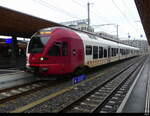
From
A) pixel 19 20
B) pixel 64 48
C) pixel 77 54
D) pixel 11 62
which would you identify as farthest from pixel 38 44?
pixel 11 62

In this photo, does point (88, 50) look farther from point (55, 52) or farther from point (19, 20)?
point (19, 20)

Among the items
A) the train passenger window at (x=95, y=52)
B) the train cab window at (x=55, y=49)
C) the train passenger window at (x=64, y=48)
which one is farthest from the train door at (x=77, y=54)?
the train passenger window at (x=95, y=52)

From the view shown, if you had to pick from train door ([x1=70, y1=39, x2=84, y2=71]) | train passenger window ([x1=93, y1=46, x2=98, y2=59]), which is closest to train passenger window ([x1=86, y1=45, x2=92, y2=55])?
train passenger window ([x1=93, y1=46, x2=98, y2=59])

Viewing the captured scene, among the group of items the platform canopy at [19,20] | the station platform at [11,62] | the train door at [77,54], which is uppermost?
the platform canopy at [19,20]

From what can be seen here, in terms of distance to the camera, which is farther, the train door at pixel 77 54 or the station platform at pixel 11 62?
the station platform at pixel 11 62

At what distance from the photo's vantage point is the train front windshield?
27.9 ft

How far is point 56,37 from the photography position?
8.56 metres

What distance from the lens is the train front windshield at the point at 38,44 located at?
8.52 m

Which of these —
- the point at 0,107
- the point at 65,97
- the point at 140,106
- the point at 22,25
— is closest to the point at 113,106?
the point at 140,106

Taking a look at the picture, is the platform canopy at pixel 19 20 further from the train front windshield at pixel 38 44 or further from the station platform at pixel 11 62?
the station platform at pixel 11 62

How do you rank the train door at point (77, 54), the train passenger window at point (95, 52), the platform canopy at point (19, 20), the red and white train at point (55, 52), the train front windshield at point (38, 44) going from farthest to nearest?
the train passenger window at point (95, 52) < the platform canopy at point (19, 20) < the train door at point (77, 54) < the train front windshield at point (38, 44) < the red and white train at point (55, 52)

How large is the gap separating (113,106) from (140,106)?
0.94 m

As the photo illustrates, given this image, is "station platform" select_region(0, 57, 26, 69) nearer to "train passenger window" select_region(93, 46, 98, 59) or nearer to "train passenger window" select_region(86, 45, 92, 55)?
"train passenger window" select_region(93, 46, 98, 59)

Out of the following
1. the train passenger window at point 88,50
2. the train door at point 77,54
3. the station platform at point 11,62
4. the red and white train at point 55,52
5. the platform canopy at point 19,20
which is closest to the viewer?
the red and white train at point 55,52
